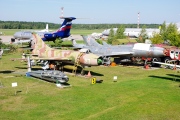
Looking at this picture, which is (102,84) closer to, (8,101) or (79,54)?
(79,54)

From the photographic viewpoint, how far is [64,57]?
101 feet

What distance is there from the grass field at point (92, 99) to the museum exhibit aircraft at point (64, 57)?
209 centimetres

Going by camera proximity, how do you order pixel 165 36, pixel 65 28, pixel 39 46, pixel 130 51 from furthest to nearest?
pixel 65 28 → pixel 165 36 → pixel 130 51 → pixel 39 46

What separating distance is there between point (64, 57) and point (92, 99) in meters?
12.2

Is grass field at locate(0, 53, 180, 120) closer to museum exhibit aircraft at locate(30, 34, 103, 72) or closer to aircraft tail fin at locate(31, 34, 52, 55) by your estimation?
museum exhibit aircraft at locate(30, 34, 103, 72)

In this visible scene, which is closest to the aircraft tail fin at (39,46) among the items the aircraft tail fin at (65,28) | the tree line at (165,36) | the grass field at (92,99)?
the grass field at (92,99)

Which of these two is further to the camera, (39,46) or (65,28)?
(65,28)

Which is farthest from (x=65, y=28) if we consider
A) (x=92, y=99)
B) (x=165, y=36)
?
(x=92, y=99)

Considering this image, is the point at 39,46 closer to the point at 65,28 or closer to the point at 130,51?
the point at 130,51

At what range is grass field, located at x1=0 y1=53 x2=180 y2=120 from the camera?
16438mm

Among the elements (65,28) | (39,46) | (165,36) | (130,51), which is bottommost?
(130,51)

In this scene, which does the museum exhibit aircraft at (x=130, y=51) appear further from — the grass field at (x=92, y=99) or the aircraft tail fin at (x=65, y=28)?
the aircraft tail fin at (x=65, y=28)

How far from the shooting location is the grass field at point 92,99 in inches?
647

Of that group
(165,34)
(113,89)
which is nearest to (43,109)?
(113,89)
